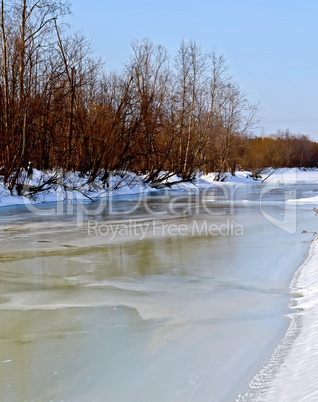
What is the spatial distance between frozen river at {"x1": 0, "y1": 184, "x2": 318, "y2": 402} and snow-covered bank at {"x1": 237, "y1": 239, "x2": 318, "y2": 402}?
0.26 feet

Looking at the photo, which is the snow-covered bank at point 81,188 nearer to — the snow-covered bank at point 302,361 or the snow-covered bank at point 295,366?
the snow-covered bank at point 302,361

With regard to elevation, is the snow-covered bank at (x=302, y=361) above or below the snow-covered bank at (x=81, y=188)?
below

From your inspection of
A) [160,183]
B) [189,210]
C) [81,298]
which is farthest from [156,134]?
[81,298]

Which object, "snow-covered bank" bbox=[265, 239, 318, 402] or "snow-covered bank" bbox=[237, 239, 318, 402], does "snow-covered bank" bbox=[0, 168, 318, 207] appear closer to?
"snow-covered bank" bbox=[265, 239, 318, 402]

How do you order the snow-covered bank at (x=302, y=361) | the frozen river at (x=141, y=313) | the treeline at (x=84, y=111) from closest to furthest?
the snow-covered bank at (x=302, y=361) → the frozen river at (x=141, y=313) → the treeline at (x=84, y=111)

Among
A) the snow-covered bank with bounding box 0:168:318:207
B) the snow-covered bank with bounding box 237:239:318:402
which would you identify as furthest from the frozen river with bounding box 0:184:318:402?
the snow-covered bank with bounding box 0:168:318:207

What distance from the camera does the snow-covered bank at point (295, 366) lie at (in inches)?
87.8

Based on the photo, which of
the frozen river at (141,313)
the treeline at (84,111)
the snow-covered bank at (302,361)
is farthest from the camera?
the treeline at (84,111)

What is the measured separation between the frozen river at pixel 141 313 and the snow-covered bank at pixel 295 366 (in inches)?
3.1

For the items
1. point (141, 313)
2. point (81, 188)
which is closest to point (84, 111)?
point (81, 188)

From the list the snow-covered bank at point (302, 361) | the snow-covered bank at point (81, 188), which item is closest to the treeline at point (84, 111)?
the snow-covered bank at point (81, 188)

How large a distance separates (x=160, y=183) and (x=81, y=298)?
19971 millimetres

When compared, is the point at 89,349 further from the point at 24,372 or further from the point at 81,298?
the point at 81,298

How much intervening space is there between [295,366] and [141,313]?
1.48 meters
